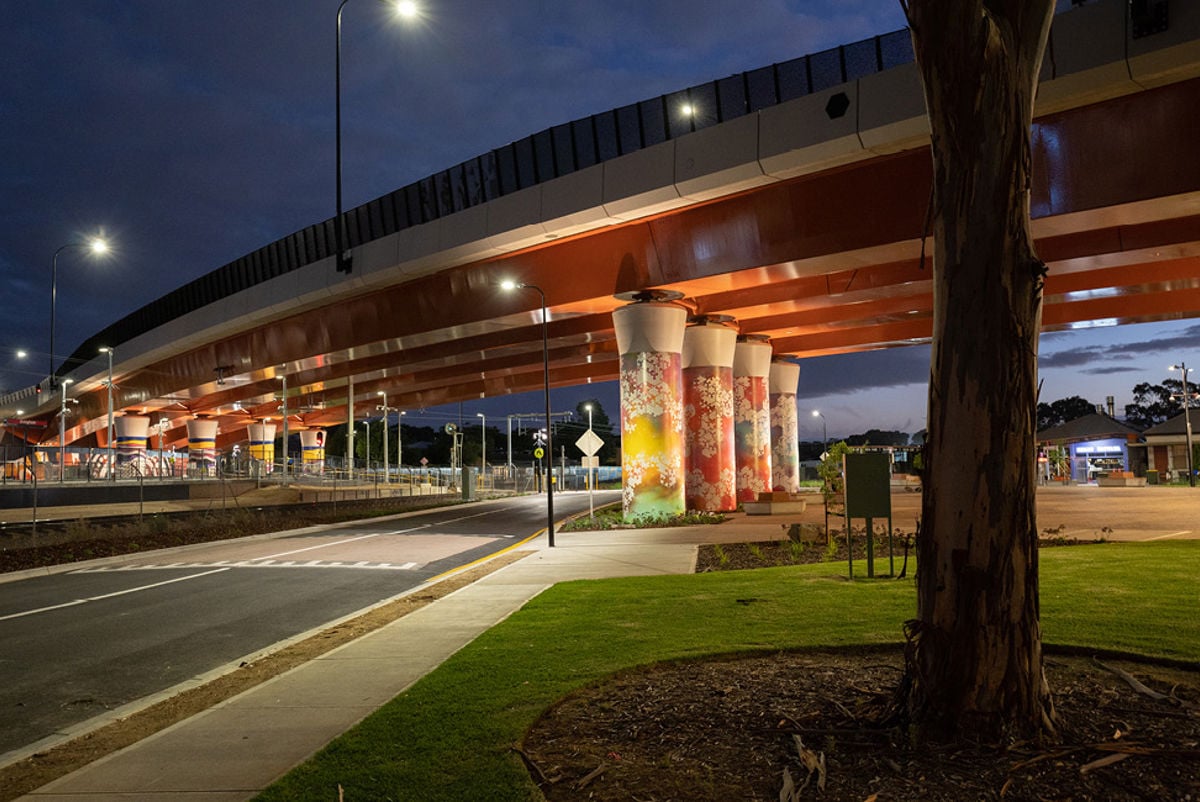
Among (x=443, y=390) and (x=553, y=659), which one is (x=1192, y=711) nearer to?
(x=553, y=659)

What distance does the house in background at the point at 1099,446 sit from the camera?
73.4m

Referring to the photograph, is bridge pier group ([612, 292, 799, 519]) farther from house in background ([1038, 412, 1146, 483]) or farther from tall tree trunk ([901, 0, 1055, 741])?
house in background ([1038, 412, 1146, 483])

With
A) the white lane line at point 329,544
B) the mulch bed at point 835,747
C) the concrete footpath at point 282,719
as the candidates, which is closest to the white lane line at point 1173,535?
the mulch bed at point 835,747

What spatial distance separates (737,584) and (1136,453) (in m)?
75.8

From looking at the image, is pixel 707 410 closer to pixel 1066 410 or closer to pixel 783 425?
pixel 783 425

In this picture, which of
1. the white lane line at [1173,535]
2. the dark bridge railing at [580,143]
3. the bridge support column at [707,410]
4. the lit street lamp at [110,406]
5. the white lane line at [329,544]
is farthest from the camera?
the lit street lamp at [110,406]

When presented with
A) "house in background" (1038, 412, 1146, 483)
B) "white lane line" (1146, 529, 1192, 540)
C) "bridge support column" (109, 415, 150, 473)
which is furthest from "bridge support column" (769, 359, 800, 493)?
"bridge support column" (109, 415, 150, 473)

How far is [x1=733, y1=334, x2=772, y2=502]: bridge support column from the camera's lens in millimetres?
37156

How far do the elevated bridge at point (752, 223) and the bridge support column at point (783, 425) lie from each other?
1.86 meters

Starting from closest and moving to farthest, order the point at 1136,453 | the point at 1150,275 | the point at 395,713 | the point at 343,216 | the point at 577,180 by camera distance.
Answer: the point at 395,713
the point at 577,180
the point at 1150,275
the point at 343,216
the point at 1136,453

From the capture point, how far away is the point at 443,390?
66.1m

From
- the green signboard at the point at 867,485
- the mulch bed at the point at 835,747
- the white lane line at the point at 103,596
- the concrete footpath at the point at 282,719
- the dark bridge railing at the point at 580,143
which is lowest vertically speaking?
the white lane line at the point at 103,596

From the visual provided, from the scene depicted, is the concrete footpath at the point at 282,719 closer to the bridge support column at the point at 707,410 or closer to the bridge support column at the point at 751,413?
the bridge support column at the point at 707,410

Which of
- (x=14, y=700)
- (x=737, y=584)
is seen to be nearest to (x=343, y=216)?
(x=737, y=584)
